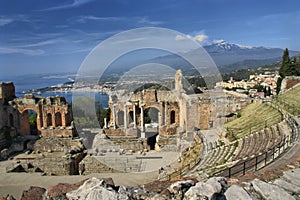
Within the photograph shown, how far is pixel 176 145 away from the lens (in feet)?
67.9

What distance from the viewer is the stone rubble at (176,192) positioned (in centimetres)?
312

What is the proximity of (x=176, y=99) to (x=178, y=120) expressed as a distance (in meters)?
2.47

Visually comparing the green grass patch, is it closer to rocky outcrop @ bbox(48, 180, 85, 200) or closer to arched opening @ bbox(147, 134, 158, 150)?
arched opening @ bbox(147, 134, 158, 150)

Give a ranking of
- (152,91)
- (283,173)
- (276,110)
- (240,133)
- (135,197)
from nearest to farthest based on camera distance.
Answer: (135,197) → (283,173) → (240,133) → (276,110) → (152,91)

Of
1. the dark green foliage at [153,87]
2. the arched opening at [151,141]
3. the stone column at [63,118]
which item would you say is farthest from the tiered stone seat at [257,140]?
the stone column at [63,118]

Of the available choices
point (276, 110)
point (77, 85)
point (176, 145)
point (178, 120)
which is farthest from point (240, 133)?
point (77, 85)

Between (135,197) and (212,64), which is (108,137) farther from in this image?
(135,197)

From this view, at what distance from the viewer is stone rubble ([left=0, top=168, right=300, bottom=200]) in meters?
3.12

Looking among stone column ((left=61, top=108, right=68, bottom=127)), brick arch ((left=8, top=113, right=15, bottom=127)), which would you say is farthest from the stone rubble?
brick arch ((left=8, top=113, right=15, bottom=127))

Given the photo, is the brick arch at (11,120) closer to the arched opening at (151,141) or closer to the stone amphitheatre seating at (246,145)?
the arched opening at (151,141)

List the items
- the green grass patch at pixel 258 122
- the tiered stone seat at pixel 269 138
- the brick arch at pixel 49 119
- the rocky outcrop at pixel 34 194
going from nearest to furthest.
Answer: the rocky outcrop at pixel 34 194 → the tiered stone seat at pixel 269 138 → the green grass patch at pixel 258 122 → the brick arch at pixel 49 119

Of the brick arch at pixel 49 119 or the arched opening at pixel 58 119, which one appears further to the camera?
the arched opening at pixel 58 119

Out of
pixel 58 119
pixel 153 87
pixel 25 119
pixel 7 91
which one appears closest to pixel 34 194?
pixel 58 119

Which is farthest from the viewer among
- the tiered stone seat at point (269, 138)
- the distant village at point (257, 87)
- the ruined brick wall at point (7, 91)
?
the distant village at point (257, 87)
